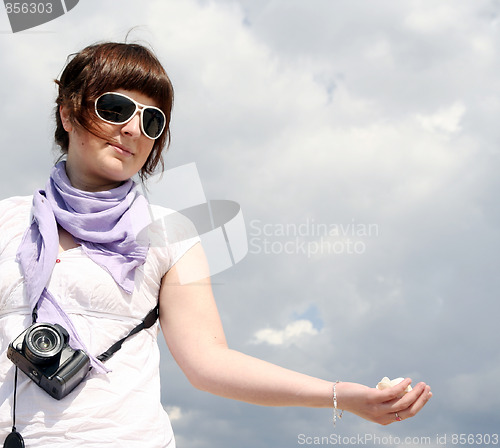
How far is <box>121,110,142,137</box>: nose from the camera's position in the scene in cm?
361

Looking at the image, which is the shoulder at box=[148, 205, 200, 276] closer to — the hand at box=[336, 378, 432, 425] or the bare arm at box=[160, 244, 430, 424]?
the bare arm at box=[160, 244, 430, 424]

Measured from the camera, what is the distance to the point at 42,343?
9.98ft

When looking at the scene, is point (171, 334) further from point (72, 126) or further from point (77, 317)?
point (72, 126)

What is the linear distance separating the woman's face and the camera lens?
1.02 meters

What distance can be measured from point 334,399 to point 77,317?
142cm

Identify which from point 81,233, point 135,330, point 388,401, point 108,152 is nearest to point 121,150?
point 108,152

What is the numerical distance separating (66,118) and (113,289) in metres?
1.21

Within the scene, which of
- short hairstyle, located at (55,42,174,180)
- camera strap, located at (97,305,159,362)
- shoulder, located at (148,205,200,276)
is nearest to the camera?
camera strap, located at (97,305,159,362)

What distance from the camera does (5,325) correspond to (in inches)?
127

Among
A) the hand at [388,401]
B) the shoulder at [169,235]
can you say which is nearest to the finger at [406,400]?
the hand at [388,401]

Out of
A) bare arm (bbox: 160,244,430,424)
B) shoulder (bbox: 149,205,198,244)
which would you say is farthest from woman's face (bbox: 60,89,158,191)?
bare arm (bbox: 160,244,430,424)

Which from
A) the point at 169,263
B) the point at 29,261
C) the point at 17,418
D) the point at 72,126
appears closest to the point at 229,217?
the point at 169,263

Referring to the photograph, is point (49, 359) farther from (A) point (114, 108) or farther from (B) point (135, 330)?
(A) point (114, 108)

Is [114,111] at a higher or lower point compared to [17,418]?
higher
